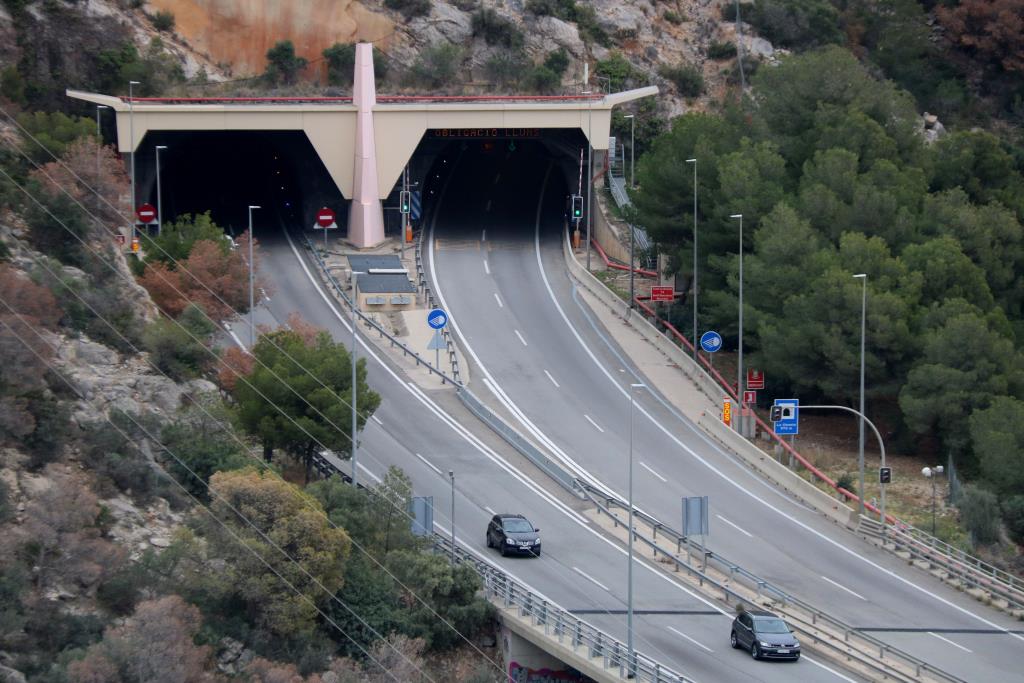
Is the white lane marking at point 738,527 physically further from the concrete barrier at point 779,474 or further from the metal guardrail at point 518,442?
the metal guardrail at point 518,442

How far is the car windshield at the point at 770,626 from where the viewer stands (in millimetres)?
43844

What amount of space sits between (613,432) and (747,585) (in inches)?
542

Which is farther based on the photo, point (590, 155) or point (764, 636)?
point (590, 155)

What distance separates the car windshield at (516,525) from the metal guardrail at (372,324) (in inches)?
510

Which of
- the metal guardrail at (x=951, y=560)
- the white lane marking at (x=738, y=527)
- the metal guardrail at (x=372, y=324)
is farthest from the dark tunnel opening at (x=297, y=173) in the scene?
the metal guardrail at (x=951, y=560)

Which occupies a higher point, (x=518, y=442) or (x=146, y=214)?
(x=146, y=214)

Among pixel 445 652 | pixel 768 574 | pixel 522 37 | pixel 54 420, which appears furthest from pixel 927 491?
pixel 522 37

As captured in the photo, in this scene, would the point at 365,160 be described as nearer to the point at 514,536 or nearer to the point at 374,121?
the point at 374,121

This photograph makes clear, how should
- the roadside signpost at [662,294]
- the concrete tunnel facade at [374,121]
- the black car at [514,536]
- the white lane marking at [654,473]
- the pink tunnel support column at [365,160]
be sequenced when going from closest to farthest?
the black car at [514,536], the white lane marking at [654,473], the roadside signpost at [662,294], the concrete tunnel facade at [374,121], the pink tunnel support column at [365,160]

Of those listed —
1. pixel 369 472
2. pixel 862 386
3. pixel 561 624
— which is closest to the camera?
pixel 561 624

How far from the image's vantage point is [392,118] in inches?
3219

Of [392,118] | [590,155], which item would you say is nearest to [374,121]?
[392,118]

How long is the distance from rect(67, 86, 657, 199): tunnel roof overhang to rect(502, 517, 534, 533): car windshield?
108 feet

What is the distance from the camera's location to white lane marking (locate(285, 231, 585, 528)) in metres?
56.0
